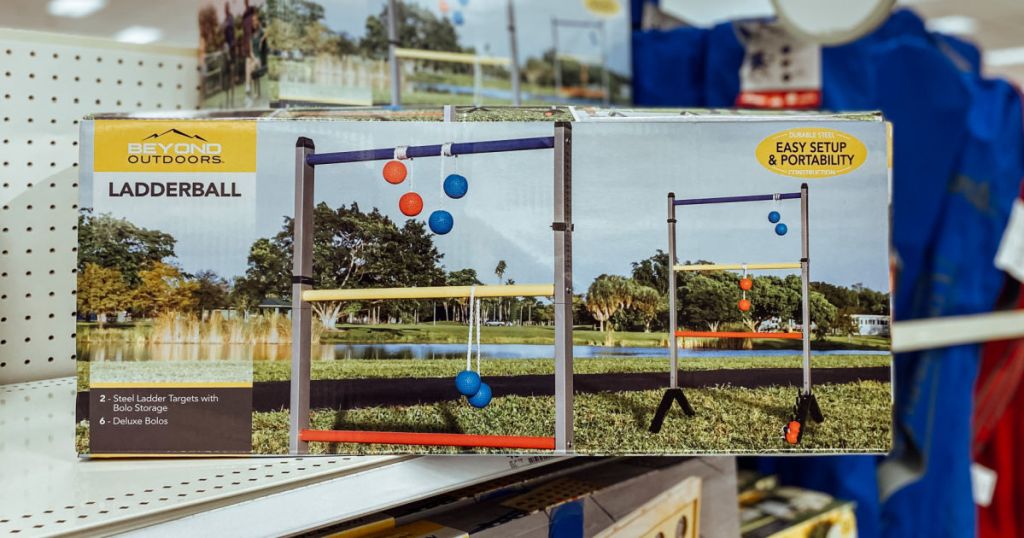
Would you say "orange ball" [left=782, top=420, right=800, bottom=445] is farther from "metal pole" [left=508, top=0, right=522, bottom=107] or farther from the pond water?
"metal pole" [left=508, top=0, right=522, bottom=107]

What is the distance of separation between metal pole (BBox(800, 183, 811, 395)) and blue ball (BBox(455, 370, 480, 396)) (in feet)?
0.97

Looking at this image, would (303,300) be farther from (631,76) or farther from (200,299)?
(631,76)

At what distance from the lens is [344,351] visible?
2.02ft

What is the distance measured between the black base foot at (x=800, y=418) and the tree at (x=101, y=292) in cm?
60

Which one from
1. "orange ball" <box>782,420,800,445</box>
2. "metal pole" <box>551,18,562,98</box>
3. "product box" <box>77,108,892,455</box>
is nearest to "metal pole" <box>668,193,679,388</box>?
"product box" <box>77,108,892,455</box>

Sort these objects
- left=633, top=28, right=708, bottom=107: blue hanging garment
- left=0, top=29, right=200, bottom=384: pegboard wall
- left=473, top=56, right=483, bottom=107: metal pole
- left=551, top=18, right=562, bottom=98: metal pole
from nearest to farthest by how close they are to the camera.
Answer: left=0, top=29, right=200, bottom=384: pegboard wall, left=473, top=56, right=483, bottom=107: metal pole, left=551, top=18, right=562, bottom=98: metal pole, left=633, top=28, right=708, bottom=107: blue hanging garment

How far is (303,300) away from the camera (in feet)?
2.01

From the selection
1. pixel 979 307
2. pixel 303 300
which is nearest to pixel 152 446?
pixel 303 300

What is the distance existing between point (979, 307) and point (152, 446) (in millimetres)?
1484

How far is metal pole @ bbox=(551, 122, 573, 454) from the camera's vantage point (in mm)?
606

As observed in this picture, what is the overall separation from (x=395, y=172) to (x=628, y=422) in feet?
1.00

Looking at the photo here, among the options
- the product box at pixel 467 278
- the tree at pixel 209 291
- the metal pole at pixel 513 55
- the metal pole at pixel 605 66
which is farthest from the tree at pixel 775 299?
the metal pole at pixel 605 66

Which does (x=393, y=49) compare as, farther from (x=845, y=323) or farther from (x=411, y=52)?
(x=845, y=323)

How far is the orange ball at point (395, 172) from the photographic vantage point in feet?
1.99
